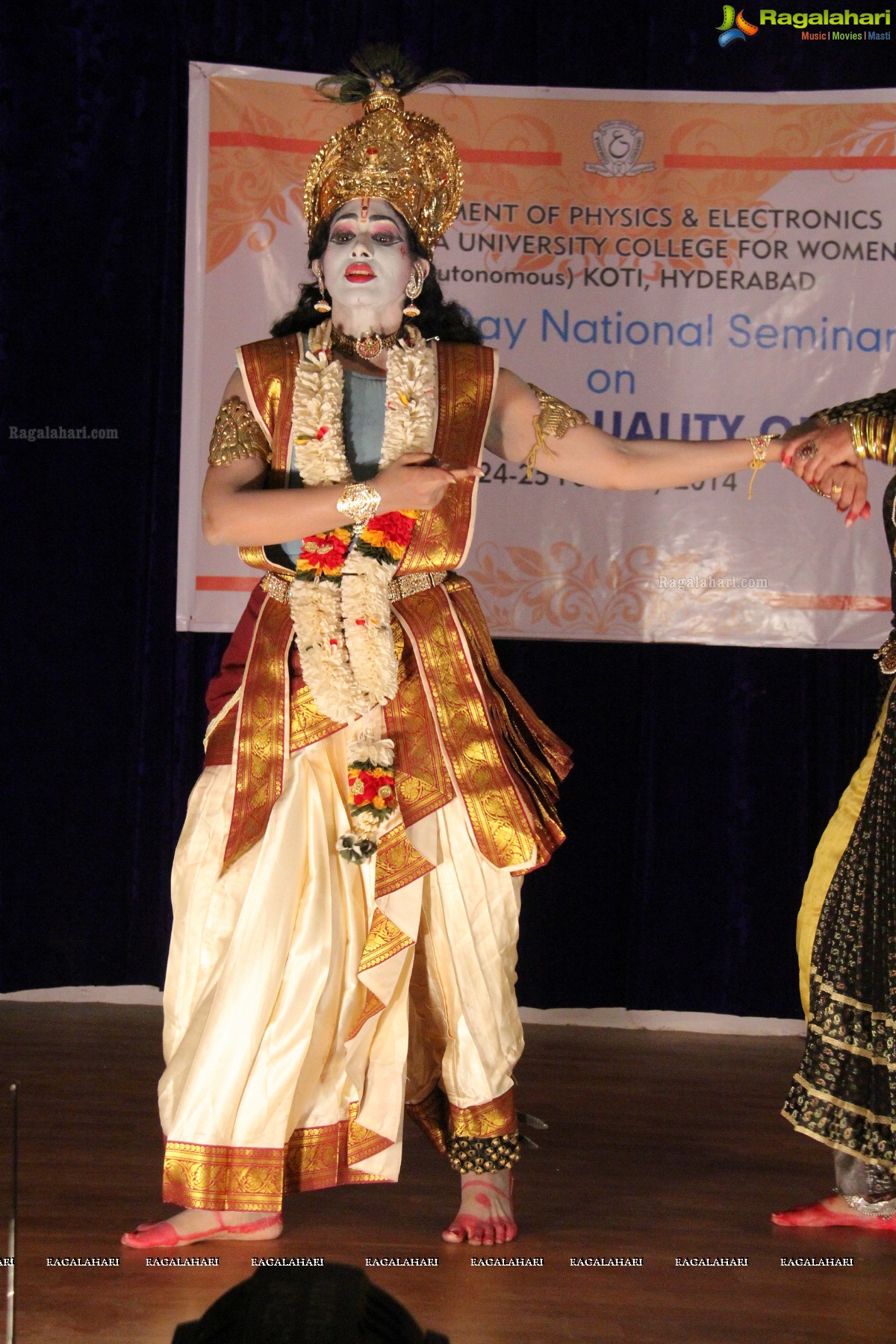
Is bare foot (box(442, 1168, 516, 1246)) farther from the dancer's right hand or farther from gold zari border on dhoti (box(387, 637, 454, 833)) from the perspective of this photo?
the dancer's right hand

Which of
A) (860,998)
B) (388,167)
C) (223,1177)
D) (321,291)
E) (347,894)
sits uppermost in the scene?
(388,167)

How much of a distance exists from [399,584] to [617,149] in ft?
6.80

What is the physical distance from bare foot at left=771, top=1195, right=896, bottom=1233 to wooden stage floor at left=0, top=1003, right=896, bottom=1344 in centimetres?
3

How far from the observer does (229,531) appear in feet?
9.16

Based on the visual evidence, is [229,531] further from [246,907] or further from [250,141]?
[250,141]

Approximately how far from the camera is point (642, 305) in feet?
14.4

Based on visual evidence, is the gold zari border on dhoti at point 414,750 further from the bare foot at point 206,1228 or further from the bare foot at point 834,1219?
the bare foot at point 834,1219

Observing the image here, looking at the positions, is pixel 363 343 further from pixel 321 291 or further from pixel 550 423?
pixel 550 423

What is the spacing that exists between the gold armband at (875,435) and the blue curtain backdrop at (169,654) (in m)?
1.50

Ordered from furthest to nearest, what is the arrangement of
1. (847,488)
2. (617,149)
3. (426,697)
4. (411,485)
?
(617,149) < (847,488) < (426,697) < (411,485)

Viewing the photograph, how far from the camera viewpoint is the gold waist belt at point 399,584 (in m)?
2.92

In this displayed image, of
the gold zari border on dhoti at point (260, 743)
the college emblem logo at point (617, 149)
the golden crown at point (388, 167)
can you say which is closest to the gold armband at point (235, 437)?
the gold zari border on dhoti at point (260, 743)

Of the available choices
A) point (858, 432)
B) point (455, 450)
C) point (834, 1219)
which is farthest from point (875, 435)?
point (834, 1219)

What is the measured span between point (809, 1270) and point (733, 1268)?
139 mm
